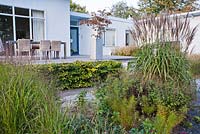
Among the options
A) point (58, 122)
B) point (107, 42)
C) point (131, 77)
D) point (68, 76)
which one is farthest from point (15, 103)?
point (107, 42)

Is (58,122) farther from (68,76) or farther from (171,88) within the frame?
(68,76)

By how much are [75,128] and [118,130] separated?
546mm

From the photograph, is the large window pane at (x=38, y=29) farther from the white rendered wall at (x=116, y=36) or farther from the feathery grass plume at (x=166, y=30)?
the feathery grass plume at (x=166, y=30)

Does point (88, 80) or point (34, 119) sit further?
point (88, 80)

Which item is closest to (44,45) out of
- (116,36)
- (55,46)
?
(55,46)

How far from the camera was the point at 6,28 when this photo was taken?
11617 mm

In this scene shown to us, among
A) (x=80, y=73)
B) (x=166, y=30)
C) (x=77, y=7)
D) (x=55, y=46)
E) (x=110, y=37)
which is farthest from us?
(x=77, y=7)

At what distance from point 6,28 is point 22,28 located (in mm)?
815

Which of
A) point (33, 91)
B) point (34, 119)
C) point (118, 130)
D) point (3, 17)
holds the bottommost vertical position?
point (118, 130)

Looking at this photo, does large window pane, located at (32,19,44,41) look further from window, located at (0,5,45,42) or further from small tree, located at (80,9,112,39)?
small tree, located at (80,9,112,39)

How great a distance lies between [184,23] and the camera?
4449 millimetres

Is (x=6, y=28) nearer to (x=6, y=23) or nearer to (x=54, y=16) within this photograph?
(x=6, y=23)

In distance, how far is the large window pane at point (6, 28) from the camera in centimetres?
1145

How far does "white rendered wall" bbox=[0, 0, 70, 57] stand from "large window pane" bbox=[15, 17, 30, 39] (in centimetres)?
69
